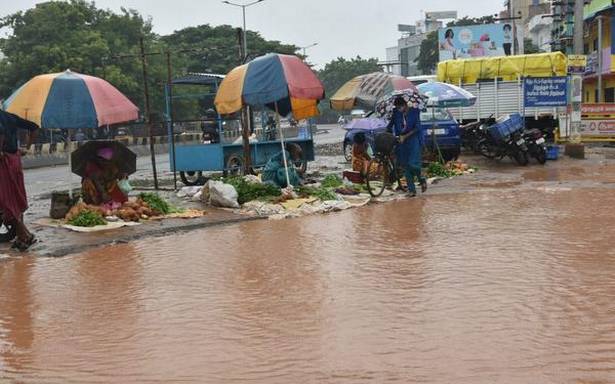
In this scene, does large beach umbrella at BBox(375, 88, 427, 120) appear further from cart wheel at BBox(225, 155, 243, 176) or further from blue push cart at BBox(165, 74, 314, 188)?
cart wheel at BBox(225, 155, 243, 176)

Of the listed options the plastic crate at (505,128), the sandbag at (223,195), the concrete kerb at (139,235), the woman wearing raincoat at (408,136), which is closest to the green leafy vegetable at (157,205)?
the sandbag at (223,195)

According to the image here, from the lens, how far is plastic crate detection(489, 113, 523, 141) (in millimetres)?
16406

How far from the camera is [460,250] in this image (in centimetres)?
710

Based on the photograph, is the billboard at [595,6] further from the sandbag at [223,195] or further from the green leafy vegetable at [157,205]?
the green leafy vegetable at [157,205]

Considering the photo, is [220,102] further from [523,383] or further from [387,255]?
[523,383]

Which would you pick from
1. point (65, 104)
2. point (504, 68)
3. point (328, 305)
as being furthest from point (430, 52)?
point (328, 305)

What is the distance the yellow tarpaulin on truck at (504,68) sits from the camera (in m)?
22.2

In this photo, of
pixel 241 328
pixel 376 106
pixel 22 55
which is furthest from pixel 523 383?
pixel 22 55

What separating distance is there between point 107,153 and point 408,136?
4911 millimetres

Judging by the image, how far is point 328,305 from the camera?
17.2ft

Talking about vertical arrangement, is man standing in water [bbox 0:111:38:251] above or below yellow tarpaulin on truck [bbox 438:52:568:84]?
below

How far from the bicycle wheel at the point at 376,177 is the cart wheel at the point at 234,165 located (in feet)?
10.9

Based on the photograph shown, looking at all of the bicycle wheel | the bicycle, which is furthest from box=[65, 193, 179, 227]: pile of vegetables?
the bicycle

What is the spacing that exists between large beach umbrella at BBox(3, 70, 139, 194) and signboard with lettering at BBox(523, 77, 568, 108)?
1292cm
